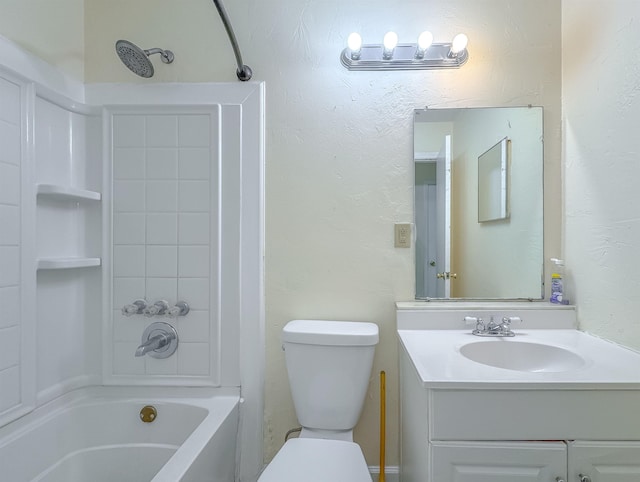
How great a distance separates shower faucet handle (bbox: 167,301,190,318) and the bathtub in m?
0.34

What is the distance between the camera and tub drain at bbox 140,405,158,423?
4.54 feet

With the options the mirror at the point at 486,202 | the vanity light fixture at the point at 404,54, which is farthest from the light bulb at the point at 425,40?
the mirror at the point at 486,202

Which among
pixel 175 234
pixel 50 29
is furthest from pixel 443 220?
pixel 50 29

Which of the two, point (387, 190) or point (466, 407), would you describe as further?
point (387, 190)

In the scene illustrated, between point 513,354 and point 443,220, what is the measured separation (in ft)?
1.97

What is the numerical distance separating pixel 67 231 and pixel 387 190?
1.45 meters

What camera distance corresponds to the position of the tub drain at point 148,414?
54.4 inches

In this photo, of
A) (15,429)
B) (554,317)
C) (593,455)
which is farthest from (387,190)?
(15,429)

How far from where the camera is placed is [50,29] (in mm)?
1335

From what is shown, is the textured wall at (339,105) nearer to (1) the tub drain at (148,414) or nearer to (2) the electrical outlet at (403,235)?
(2) the electrical outlet at (403,235)

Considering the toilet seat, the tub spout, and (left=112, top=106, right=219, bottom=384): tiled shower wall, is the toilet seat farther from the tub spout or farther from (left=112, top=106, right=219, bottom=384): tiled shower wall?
the tub spout

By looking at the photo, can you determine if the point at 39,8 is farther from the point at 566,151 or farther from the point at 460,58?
the point at 566,151

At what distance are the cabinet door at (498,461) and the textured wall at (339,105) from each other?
1.91 ft

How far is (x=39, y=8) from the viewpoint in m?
1.28
